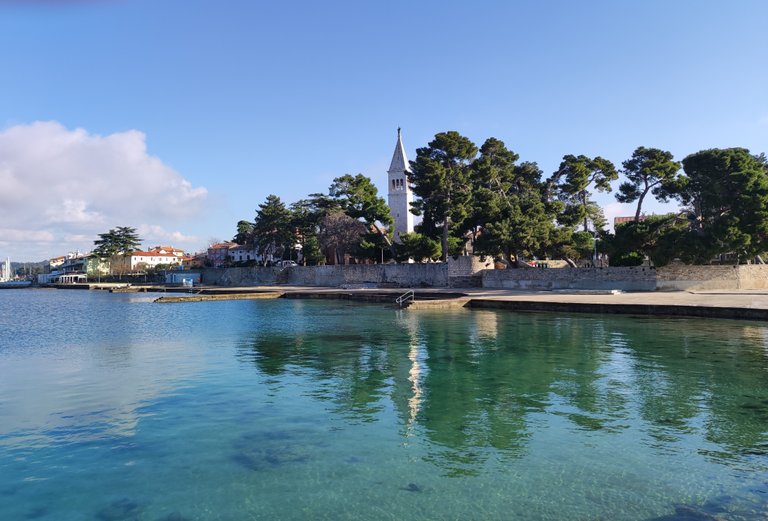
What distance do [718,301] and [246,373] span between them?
80.1 feet

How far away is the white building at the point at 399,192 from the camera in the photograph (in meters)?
72.1

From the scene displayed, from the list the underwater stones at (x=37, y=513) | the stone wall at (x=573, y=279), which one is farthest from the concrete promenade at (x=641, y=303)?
the underwater stones at (x=37, y=513)

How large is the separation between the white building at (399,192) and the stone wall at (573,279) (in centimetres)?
A: 2828

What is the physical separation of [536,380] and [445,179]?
118ft

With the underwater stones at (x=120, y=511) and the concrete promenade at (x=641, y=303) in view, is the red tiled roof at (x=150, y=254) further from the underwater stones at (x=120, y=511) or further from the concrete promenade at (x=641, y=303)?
the underwater stones at (x=120, y=511)

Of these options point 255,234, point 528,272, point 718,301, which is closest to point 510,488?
point 718,301

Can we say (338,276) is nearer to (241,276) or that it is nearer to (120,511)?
(241,276)

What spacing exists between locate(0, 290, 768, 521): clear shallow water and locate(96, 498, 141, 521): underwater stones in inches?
1.2

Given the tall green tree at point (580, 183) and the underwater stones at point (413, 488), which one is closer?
the underwater stones at point (413, 488)

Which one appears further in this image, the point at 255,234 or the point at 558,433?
the point at 255,234

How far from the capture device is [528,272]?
42094 mm

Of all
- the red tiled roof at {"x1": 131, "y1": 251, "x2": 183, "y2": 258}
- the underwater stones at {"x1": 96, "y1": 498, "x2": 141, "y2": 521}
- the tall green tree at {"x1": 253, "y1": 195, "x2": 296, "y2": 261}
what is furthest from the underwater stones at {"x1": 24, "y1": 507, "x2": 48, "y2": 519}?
the red tiled roof at {"x1": 131, "y1": 251, "x2": 183, "y2": 258}

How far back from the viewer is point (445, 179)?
47.3 m

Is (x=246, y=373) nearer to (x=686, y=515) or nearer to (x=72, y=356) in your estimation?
(x=72, y=356)
